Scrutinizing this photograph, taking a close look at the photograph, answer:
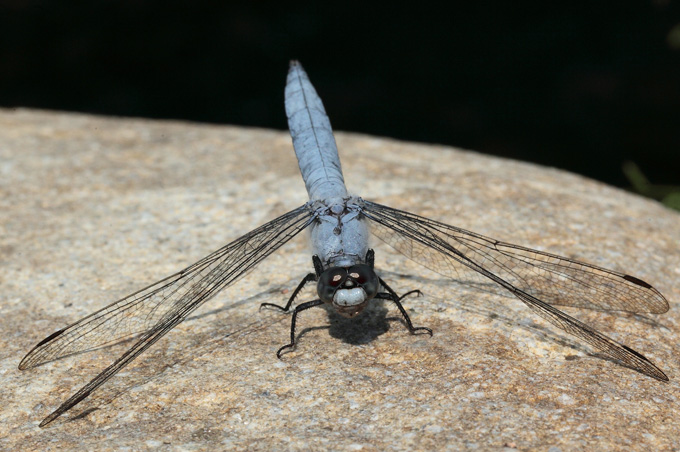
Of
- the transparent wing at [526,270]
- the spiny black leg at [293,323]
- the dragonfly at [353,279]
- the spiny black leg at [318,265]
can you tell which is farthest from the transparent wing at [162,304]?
the transparent wing at [526,270]

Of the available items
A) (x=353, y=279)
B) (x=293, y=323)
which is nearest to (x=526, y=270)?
(x=353, y=279)

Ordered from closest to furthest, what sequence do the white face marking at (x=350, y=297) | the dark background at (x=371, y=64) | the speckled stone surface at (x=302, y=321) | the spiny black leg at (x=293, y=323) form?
the speckled stone surface at (x=302, y=321) → the white face marking at (x=350, y=297) → the spiny black leg at (x=293, y=323) → the dark background at (x=371, y=64)

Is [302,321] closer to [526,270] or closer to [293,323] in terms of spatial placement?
[293,323]

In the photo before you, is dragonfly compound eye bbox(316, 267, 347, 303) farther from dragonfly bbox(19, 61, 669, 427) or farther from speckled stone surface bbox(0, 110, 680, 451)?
speckled stone surface bbox(0, 110, 680, 451)

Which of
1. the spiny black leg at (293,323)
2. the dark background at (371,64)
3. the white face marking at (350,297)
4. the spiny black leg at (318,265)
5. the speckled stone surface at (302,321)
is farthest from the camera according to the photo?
the dark background at (371,64)

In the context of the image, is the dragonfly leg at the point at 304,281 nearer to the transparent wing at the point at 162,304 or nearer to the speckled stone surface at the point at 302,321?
the speckled stone surface at the point at 302,321

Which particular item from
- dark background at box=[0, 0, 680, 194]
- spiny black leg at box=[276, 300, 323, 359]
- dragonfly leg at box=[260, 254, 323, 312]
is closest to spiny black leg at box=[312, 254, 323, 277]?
dragonfly leg at box=[260, 254, 323, 312]

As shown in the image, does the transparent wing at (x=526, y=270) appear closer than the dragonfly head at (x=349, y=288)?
No
